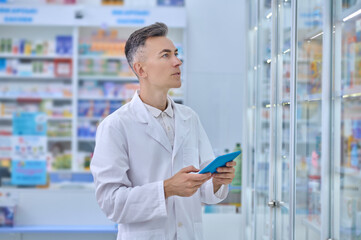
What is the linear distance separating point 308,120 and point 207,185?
0.91m

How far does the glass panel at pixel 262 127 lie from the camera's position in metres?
3.52

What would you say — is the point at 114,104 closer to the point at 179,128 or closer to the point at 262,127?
the point at 262,127

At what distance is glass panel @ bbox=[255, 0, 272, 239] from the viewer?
352 centimetres

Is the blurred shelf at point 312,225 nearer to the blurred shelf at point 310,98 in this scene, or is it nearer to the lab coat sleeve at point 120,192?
the blurred shelf at point 310,98

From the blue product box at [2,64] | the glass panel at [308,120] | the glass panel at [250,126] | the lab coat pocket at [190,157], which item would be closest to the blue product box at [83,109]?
the blue product box at [2,64]

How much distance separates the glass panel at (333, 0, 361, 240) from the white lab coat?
54 centimetres

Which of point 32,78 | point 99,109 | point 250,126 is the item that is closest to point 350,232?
point 250,126

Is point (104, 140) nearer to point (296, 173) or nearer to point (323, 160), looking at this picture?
point (323, 160)

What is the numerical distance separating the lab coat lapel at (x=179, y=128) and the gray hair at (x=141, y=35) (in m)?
0.26

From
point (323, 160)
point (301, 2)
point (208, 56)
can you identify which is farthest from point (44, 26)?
point (323, 160)

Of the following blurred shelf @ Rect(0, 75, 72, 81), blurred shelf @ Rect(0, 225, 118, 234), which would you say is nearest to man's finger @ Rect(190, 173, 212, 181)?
blurred shelf @ Rect(0, 225, 118, 234)

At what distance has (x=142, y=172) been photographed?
1.71 metres

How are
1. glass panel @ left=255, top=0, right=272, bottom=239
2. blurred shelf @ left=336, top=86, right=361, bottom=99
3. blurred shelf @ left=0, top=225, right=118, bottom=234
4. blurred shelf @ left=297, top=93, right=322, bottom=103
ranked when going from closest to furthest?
blurred shelf @ left=336, top=86, right=361, bottom=99
blurred shelf @ left=297, top=93, right=322, bottom=103
glass panel @ left=255, top=0, right=272, bottom=239
blurred shelf @ left=0, top=225, right=118, bottom=234

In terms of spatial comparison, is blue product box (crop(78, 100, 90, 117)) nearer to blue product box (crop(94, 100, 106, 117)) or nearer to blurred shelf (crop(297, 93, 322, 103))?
blue product box (crop(94, 100, 106, 117))
